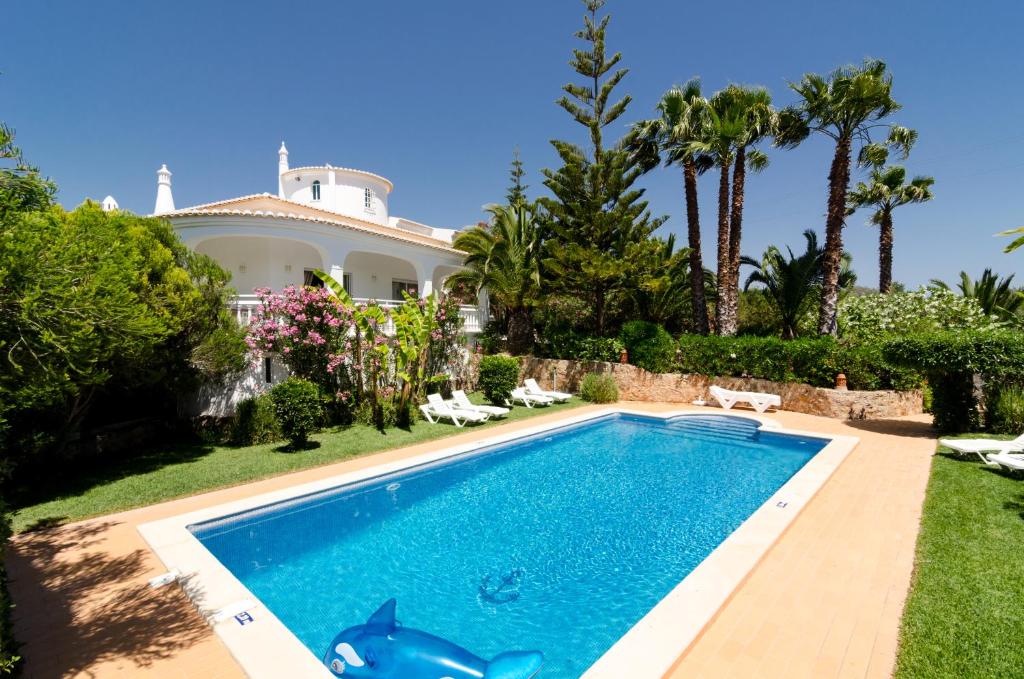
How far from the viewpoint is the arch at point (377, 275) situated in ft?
64.8

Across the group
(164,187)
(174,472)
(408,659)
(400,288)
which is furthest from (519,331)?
(164,187)

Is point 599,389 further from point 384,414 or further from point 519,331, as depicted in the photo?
point 384,414

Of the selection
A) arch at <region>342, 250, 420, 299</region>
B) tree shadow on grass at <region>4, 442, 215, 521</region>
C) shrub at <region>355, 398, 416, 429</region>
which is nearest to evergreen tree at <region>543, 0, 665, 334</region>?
arch at <region>342, 250, 420, 299</region>

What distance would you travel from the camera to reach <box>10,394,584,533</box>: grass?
717cm

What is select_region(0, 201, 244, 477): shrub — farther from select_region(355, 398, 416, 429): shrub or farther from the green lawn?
the green lawn

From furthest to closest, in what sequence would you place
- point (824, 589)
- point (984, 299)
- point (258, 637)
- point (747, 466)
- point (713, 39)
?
1. point (984, 299)
2. point (713, 39)
3. point (747, 466)
4. point (824, 589)
5. point (258, 637)

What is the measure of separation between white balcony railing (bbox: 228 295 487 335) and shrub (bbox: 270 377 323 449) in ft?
10.1

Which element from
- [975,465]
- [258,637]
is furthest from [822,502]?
[258,637]

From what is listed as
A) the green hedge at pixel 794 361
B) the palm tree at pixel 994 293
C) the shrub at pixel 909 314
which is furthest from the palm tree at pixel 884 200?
the green hedge at pixel 794 361

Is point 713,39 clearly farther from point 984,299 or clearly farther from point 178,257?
point 178,257

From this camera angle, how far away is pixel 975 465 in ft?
28.1

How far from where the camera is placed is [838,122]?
1529 centimetres

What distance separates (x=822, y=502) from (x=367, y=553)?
6937mm

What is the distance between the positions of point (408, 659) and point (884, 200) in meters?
27.5
